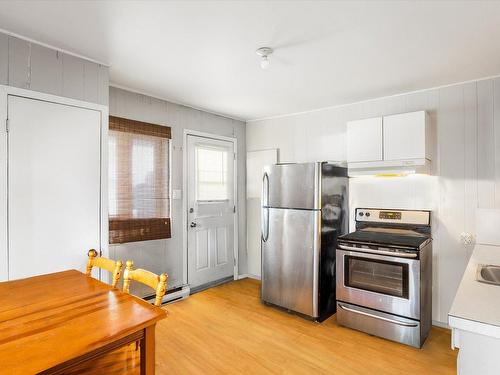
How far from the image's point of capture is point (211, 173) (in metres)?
4.07

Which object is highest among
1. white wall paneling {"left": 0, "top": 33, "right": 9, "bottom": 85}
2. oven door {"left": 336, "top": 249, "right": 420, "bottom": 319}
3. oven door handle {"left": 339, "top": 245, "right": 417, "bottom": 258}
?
white wall paneling {"left": 0, "top": 33, "right": 9, "bottom": 85}

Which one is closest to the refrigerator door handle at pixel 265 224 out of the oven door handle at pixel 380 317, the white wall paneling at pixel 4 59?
the oven door handle at pixel 380 317

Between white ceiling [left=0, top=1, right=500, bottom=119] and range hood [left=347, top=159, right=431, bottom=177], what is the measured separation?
2.55 ft

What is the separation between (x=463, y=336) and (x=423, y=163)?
76.1 inches

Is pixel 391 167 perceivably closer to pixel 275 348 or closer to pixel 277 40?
pixel 277 40

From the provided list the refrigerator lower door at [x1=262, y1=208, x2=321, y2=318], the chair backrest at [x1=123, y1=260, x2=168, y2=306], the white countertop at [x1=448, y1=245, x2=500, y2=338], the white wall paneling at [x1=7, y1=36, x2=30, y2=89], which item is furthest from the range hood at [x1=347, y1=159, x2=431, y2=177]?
the white wall paneling at [x1=7, y1=36, x2=30, y2=89]

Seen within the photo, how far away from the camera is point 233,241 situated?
441 cm

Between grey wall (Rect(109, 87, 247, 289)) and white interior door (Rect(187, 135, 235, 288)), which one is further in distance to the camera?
white interior door (Rect(187, 135, 235, 288))

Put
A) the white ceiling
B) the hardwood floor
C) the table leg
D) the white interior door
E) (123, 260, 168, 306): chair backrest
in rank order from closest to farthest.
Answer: the table leg < (123, 260, 168, 306): chair backrest < the white ceiling < the hardwood floor < the white interior door

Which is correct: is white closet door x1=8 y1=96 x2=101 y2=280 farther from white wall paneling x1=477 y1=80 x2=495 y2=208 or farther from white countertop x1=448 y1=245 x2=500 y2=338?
white wall paneling x1=477 y1=80 x2=495 y2=208

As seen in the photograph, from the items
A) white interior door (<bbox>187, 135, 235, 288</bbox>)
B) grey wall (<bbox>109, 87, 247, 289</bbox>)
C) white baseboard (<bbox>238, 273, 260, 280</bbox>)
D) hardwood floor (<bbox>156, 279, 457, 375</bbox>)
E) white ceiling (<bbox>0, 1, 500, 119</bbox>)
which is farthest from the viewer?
white baseboard (<bbox>238, 273, 260, 280</bbox>)

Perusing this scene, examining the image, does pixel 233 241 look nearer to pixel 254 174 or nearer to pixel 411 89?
pixel 254 174

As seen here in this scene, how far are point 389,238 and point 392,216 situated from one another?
1.26 feet

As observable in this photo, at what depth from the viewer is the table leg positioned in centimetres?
125
